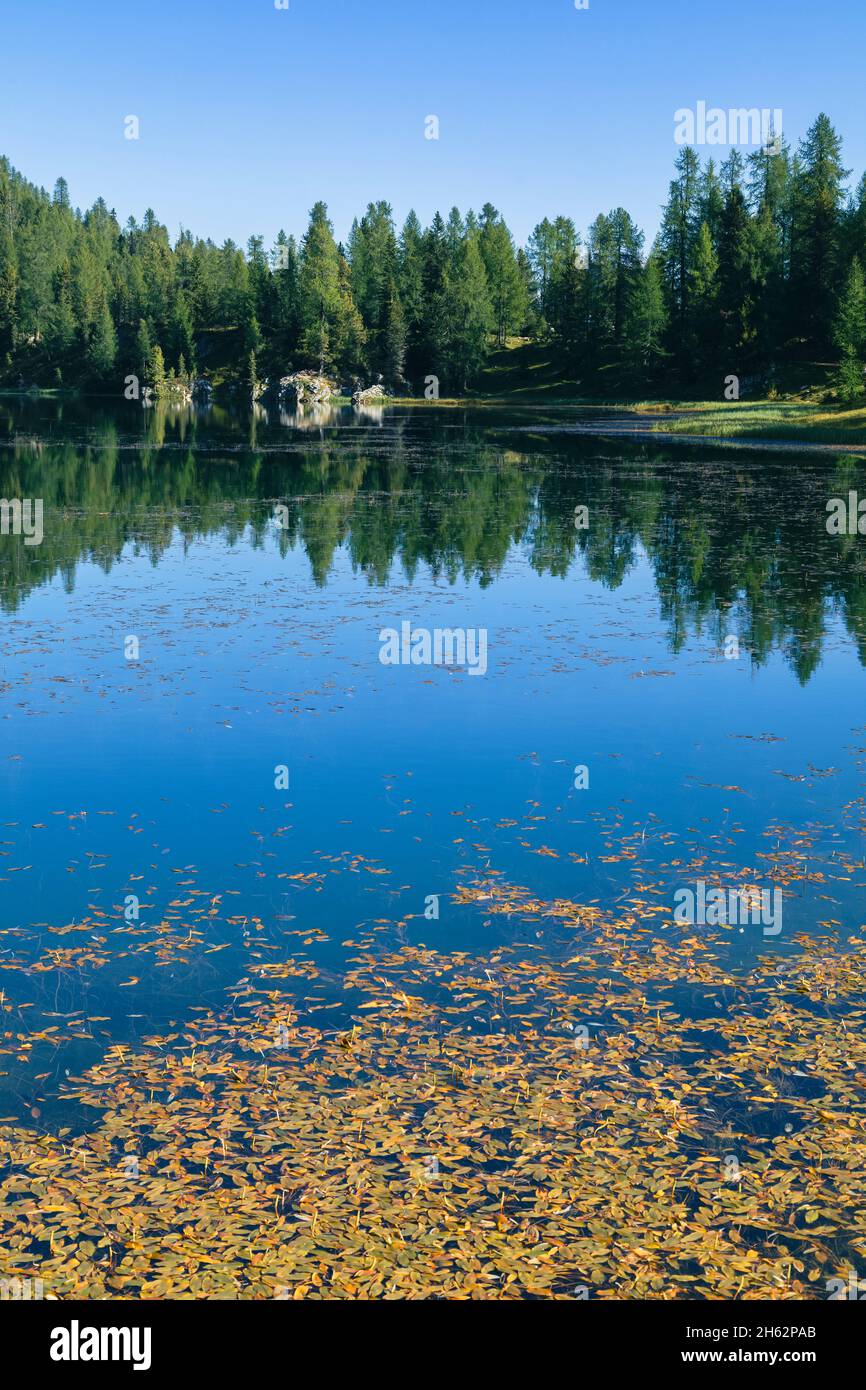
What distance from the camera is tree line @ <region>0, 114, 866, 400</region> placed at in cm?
11738

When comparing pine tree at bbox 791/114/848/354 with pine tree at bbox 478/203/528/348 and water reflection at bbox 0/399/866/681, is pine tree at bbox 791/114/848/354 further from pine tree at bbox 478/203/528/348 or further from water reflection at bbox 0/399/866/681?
pine tree at bbox 478/203/528/348

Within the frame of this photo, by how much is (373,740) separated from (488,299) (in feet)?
472

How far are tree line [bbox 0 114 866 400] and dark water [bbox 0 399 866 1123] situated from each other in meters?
63.6

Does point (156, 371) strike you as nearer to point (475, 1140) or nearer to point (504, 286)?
point (504, 286)

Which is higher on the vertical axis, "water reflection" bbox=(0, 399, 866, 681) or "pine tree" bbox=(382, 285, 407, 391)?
"pine tree" bbox=(382, 285, 407, 391)

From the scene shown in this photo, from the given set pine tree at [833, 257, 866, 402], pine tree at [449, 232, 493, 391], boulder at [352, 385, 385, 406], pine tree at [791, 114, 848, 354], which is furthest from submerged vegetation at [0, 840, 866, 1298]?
boulder at [352, 385, 385, 406]

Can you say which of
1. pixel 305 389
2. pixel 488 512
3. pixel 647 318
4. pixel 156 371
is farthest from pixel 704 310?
pixel 488 512

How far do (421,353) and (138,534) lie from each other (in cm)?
12060

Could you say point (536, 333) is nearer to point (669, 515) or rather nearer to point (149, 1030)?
point (669, 515)

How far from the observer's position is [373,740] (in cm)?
2139

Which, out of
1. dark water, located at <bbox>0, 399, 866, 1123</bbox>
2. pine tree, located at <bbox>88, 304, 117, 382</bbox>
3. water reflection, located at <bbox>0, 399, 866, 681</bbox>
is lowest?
dark water, located at <bbox>0, 399, 866, 1123</bbox>

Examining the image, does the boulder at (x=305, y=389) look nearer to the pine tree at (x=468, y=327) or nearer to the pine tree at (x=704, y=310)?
the pine tree at (x=468, y=327)

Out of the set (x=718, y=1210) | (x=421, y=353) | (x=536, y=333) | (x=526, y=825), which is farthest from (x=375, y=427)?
(x=718, y=1210)

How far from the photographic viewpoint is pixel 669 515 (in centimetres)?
4962
